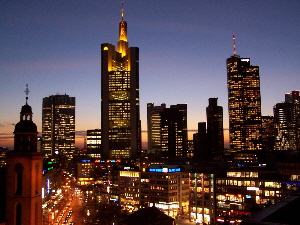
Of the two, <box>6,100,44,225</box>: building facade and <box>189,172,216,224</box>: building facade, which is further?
<box>189,172,216,224</box>: building facade

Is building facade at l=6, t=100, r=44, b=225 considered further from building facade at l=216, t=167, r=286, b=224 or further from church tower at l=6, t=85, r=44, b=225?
building facade at l=216, t=167, r=286, b=224

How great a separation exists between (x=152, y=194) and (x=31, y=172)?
276 ft

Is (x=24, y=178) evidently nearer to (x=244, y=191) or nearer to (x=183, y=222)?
(x=244, y=191)

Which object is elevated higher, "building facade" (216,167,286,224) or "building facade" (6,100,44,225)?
"building facade" (6,100,44,225)

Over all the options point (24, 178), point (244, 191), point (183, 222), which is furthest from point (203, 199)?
point (24, 178)

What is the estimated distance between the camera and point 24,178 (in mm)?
37344

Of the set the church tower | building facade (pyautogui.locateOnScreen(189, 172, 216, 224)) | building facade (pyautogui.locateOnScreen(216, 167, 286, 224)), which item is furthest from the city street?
the church tower

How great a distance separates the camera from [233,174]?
94.5m

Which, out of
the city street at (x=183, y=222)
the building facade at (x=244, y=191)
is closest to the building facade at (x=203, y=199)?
the city street at (x=183, y=222)

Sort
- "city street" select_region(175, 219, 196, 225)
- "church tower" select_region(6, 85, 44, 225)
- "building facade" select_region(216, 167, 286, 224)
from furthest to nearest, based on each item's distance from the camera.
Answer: "city street" select_region(175, 219, 196, 225)
"building facade" select_region(216, 167, 286, 224)
"church tower" select_region(6, 85, 44, 225)

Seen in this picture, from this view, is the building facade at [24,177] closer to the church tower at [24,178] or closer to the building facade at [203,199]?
the church tower at [24,178]

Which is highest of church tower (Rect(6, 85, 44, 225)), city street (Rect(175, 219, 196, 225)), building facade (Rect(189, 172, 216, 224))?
church tower (Rect(6, 85, 44, 225))

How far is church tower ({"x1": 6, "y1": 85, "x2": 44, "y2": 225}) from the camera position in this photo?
Result: 36.6m

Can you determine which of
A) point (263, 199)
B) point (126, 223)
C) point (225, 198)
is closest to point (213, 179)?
Answer: point (225, 198)
